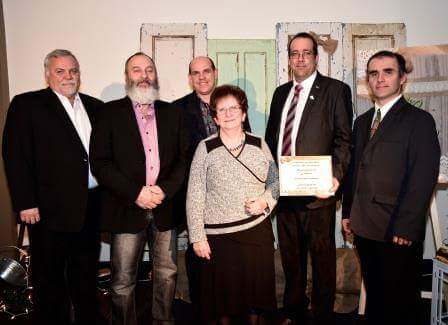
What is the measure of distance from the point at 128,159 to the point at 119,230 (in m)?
0.47

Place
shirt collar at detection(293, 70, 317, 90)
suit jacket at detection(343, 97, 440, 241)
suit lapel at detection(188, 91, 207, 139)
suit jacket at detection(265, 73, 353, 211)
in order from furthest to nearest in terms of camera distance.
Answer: suit lapel at detection(188, 91, 207, 139) < shirt collar at detection(293, 70, 317, 90) < suit jacket at detection(265, 73, 353, 211) < suit jacket at detection(343, 97, 440, 241)

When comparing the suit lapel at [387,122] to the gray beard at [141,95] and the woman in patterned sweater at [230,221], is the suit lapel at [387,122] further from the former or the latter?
the gray beard at [141,95]

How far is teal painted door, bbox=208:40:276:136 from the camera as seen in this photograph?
4.23 m

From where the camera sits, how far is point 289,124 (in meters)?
2.84

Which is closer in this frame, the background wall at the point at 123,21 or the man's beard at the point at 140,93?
the man's beard at the point at 140,93

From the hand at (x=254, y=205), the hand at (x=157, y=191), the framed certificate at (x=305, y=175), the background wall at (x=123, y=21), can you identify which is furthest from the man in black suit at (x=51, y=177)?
the background wall at (x=123, y=21)

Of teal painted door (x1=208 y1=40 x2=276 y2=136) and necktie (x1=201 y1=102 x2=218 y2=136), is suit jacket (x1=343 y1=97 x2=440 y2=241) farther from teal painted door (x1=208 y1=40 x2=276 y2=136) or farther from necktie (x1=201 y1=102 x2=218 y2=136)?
teal painted door (x1=208 y1=40 x2=276 y2=136)

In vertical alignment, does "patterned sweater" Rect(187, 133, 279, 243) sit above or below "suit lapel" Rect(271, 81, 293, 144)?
below

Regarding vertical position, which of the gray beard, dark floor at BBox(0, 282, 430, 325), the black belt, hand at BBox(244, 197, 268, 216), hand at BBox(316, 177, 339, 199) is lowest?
dark floor at BBox(0, 282, 430, 325)

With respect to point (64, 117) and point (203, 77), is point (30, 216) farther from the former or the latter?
point (203, 77)

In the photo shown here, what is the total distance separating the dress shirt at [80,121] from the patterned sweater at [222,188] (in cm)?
83

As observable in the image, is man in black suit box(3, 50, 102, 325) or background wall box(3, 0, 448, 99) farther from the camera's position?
background wall box(3, 0, 448, 99)

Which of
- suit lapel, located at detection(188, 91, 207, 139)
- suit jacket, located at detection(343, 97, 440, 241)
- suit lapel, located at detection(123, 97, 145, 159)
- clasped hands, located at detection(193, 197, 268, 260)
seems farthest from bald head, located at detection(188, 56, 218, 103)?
suit jacket, located at detection(343, 97, 440, 241)

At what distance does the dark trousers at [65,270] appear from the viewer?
8.78 feet
